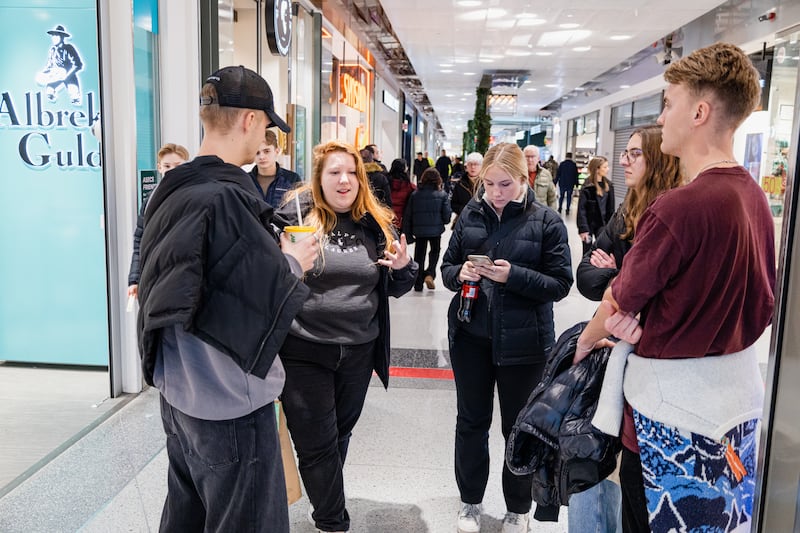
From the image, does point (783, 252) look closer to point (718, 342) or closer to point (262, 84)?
point (718, 342)

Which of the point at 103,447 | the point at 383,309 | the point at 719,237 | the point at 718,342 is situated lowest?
the point at 103,447

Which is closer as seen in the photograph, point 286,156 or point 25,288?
point 25,288

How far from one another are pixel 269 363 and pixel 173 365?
26 cm

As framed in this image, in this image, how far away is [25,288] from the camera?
4.44m

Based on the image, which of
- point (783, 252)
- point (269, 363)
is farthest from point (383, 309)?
point (783, 252)

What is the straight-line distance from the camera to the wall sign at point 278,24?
5352 millimetres

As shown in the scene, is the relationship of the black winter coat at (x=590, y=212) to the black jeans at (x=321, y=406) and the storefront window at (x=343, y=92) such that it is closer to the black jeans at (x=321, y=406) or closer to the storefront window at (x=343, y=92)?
the storefront window at (x=343, y=92)

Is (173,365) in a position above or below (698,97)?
below

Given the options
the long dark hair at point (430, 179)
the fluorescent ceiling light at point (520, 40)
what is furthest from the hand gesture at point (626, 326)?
the fluorescent ceiling light at point (520, 40)

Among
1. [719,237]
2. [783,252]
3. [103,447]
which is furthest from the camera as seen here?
[103,447]

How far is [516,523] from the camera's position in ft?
8.56

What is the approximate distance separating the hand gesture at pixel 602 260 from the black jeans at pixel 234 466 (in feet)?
3.85

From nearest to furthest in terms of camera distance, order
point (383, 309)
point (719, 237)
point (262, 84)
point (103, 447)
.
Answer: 1. point (719, 237)
2. point (262, 84)
3. point (383, 309)
4. point (103, 447)

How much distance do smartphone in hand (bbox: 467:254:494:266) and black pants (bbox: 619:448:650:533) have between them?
94 cm
